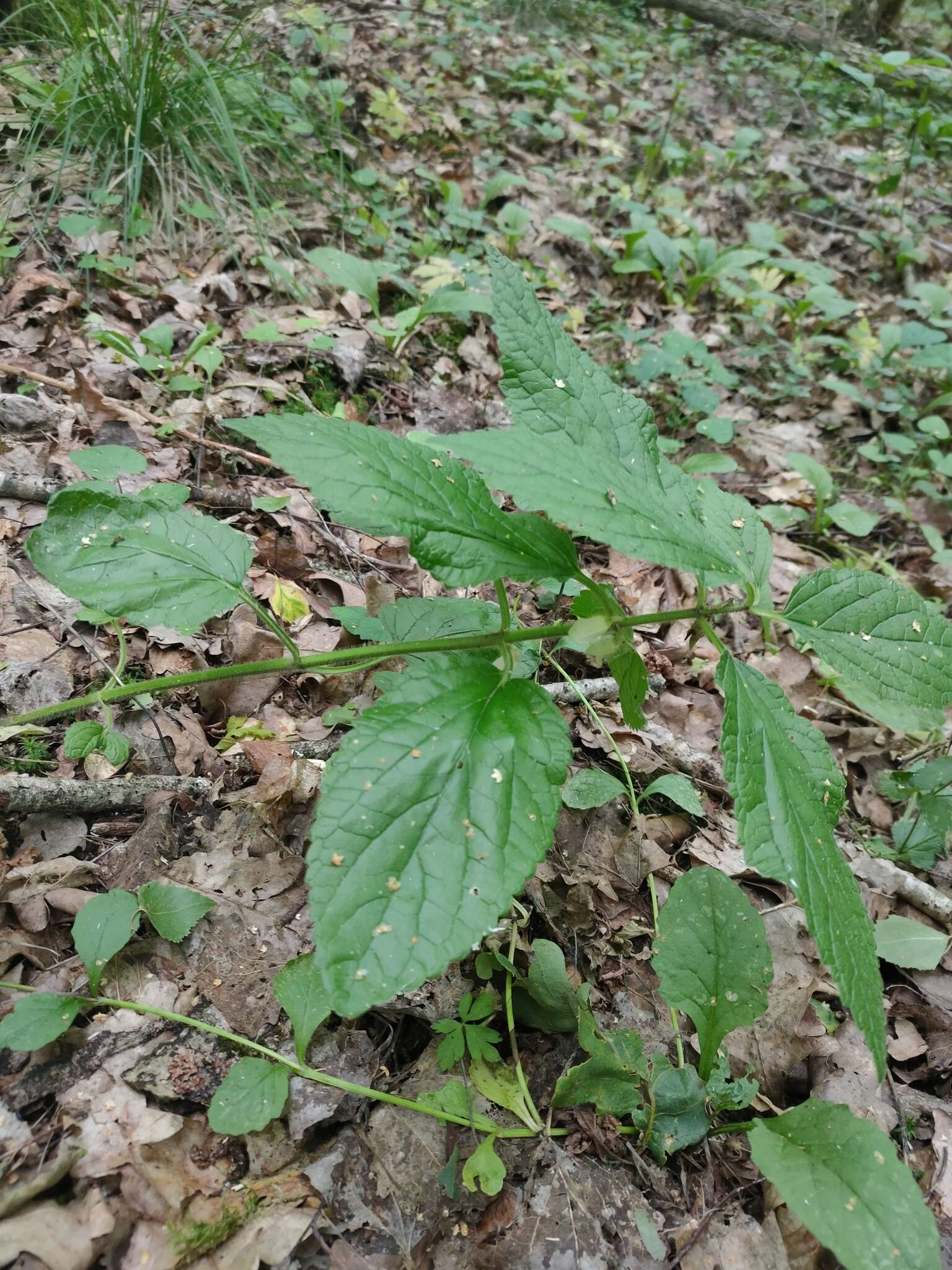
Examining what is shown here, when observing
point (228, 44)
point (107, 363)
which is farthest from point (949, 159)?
point (107, 363)

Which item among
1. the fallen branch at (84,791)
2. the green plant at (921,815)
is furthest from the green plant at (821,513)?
the fallen branch at (84,791)

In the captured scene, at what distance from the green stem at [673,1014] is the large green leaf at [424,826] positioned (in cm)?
71

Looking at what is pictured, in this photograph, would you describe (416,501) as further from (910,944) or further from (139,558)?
(910,944)

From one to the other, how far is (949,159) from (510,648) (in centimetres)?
867

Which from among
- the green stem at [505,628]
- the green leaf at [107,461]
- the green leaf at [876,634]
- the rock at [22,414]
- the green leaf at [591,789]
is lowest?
the green leaf at [591,789]

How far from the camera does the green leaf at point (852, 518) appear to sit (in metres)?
3.12

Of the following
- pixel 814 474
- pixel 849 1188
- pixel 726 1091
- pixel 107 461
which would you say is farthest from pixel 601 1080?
pixel 814 474

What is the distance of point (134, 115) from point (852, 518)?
3.87 metres

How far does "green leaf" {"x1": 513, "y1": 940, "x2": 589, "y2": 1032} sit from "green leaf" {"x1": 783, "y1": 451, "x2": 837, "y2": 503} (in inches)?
97.3

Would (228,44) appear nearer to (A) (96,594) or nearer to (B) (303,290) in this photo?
(B) (303,290)

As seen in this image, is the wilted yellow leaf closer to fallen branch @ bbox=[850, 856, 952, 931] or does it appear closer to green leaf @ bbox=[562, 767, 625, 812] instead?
green leaf @ bbox=[562, 767, 625, 812]

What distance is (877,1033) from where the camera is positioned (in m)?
1.08

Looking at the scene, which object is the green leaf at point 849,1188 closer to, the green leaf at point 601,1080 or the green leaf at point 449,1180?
the green leaf at point 601,1080

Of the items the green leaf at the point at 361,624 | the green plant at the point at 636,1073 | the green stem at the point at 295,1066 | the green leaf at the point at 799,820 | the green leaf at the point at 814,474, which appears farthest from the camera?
the green leaf at the point at 814,474
